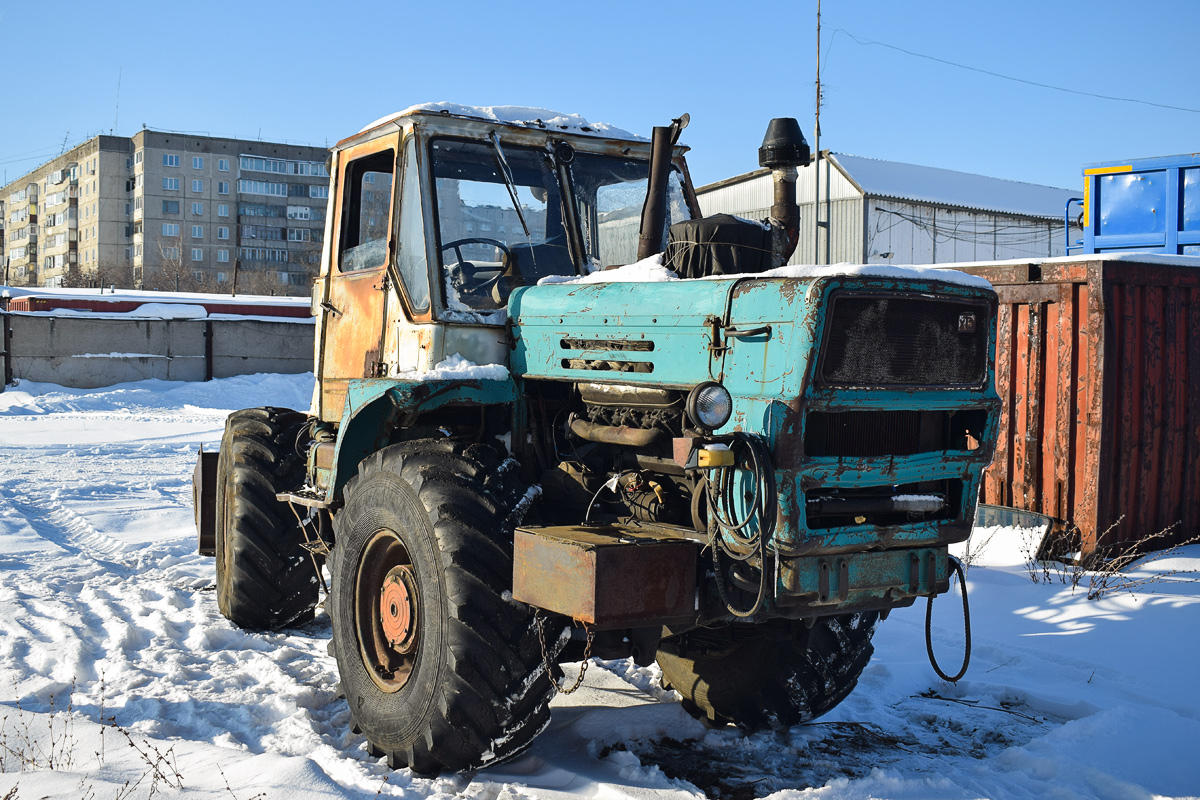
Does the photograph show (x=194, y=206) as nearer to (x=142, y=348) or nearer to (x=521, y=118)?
(x=142, y=348)

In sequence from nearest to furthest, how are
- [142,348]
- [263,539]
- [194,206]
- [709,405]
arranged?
[709,405] → [263,539] → [142,348] → [194,206]

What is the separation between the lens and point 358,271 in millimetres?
5656

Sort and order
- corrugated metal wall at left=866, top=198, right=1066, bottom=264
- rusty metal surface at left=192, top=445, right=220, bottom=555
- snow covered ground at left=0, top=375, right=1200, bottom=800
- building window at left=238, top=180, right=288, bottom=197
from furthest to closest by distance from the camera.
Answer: building window at left=238, top=180, right=288, bottom=197
corrugated metal wall at left=866, top=198, right=1066, bottom=264
rusty metal surface at left=192, top=445, right=220, bottom=555
snow covered ground at left=0, top=375, right=1200, bottom=800

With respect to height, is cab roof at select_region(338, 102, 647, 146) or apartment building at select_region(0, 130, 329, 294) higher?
apartment building at select_region(0, 130, 329, 294)

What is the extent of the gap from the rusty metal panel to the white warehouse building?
87.4 ft

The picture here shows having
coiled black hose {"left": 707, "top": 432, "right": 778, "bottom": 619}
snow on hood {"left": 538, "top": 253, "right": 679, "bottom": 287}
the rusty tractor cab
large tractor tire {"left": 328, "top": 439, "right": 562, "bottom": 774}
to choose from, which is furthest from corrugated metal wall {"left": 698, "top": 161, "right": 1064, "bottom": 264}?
coiled black hose {"left": 707, "top": 432, "right": 778, "bottom": 619}

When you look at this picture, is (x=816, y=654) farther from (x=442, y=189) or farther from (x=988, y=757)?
(x=442, y=189)

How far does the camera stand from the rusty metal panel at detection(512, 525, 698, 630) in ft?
12.2

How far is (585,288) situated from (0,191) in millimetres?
104541

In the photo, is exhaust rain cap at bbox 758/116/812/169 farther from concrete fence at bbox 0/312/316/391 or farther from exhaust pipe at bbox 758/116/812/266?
concrete fence at bbox 0/312/316/391

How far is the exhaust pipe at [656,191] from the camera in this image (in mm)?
4766

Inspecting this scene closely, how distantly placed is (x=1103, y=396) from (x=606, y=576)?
633 cm

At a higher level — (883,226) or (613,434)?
(883,226)

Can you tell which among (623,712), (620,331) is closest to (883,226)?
(623,712)
